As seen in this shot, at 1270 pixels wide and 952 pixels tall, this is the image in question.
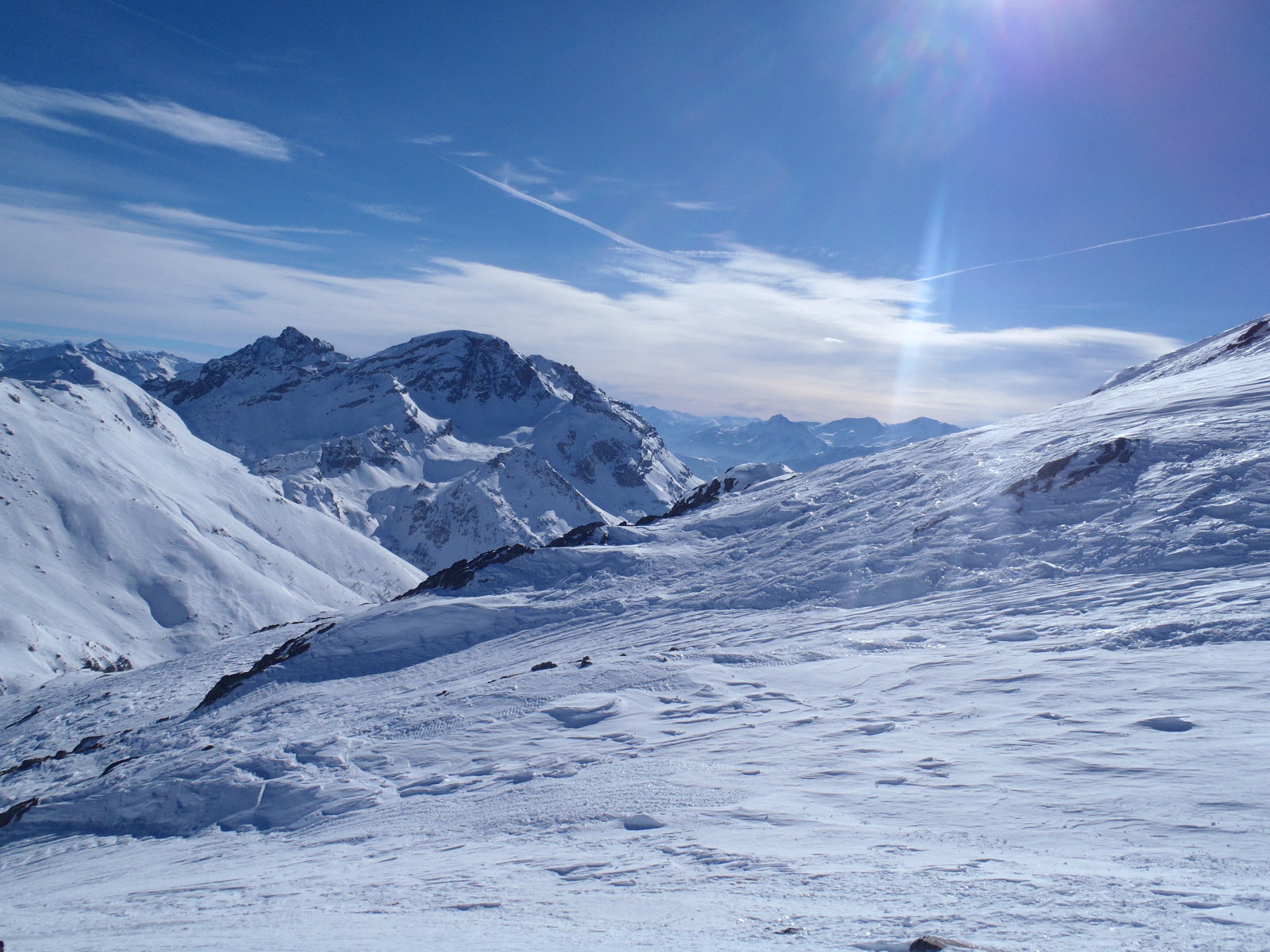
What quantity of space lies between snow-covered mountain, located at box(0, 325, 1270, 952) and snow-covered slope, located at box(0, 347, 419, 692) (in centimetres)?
4076

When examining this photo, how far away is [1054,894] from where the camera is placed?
228 inches

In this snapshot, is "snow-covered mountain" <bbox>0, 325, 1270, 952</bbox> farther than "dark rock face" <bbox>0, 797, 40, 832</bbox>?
No

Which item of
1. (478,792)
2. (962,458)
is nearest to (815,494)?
(962,458)

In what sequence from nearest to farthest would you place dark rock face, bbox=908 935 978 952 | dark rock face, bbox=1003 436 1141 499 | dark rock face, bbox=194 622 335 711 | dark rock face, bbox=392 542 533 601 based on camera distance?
dark rock face, bbox=908 935 978 952 → dark rock face, bbox=1003 436 1141 499 → dark rock face, bbox=194 622 335 711 → dark rock face, bbox=392 542 533 601

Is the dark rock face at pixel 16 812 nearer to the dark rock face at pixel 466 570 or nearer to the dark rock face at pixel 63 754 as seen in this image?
the dark rock face at pixel 63 754

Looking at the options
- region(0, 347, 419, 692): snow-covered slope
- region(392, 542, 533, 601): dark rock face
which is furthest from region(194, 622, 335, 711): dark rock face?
region(0, 347, 419, 692): snow-covered slope

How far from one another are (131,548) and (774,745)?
9232cm

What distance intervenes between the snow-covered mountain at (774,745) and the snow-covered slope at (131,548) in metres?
40.8

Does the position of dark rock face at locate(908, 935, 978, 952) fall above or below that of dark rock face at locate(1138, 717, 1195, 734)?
below

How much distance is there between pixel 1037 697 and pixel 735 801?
19.9 ft

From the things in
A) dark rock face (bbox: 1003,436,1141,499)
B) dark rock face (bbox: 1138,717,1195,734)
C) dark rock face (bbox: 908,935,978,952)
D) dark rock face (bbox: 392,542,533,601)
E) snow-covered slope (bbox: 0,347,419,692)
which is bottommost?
snow-covered slope (bbox: 0,347,419,692)

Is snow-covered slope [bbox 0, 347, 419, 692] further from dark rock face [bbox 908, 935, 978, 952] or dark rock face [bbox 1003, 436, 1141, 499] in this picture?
dark rock face [bbox 1003, 436, 1141, 499]

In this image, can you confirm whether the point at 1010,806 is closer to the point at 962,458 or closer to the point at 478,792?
the point at 478,792

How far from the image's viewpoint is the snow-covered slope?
6631cm
